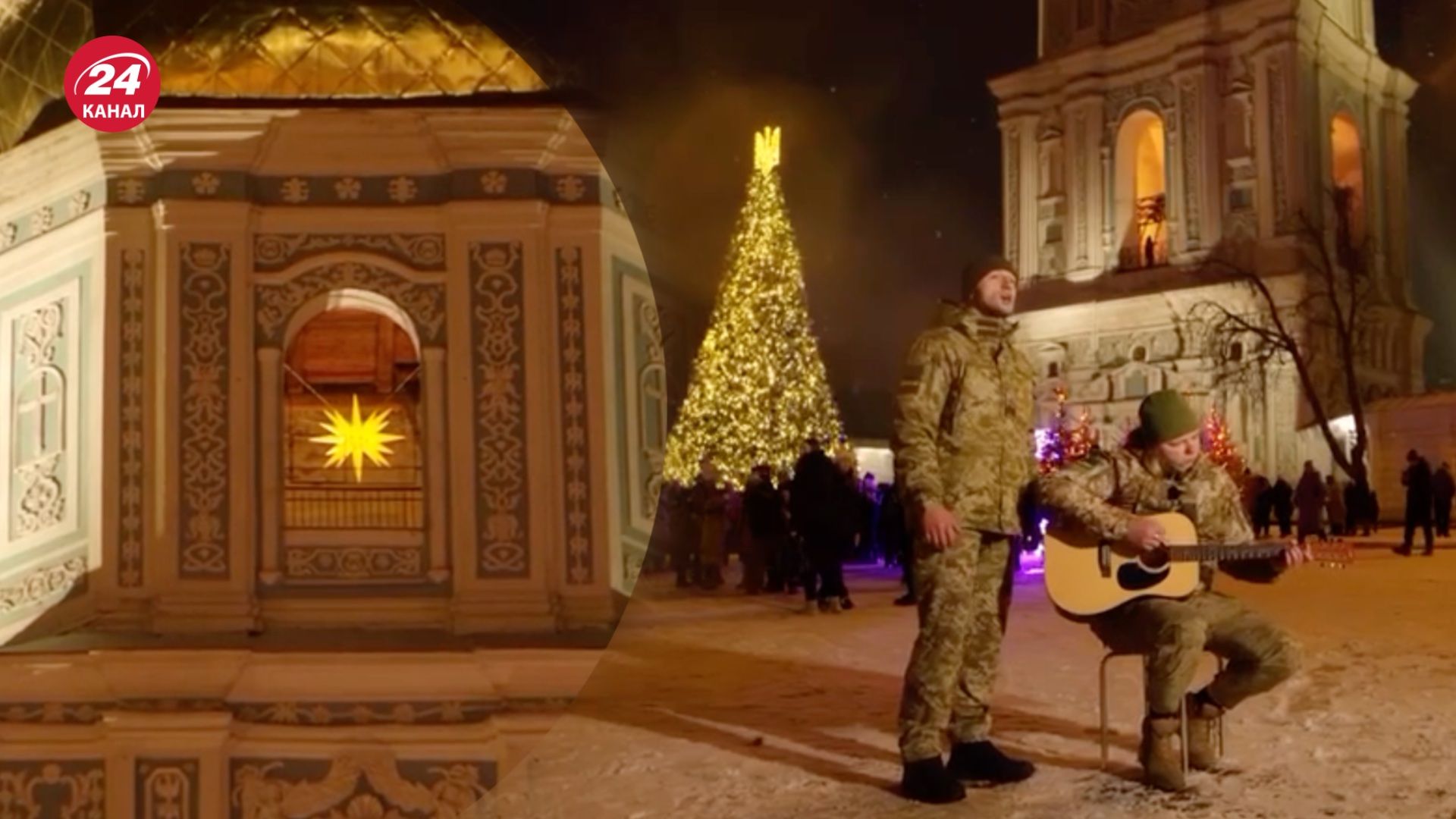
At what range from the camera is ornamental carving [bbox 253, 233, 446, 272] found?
5414 mm

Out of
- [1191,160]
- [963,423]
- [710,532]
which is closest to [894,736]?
[963,423]

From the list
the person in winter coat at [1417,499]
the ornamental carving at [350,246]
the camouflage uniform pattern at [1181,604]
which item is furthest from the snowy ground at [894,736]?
the person in winter coat at [1417,499]

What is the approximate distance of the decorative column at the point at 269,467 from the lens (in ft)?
16.0

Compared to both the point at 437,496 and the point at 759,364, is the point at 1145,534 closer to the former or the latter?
the point at 437,496

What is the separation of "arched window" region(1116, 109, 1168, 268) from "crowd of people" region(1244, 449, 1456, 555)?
5.62 metres

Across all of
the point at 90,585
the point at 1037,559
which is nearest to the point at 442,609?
the point at 90,585

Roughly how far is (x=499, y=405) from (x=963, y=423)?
1.99 m

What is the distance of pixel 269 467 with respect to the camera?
5.04 m

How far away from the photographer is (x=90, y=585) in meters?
4.52

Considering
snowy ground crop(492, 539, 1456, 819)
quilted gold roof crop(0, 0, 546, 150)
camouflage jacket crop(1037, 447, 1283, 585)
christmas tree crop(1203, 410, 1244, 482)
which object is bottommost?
snowy ground crop(492, 539, 1456, 819)

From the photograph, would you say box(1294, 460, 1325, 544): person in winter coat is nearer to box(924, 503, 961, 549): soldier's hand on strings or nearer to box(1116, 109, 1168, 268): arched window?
box(1116, 109, 1168, 268): arched window

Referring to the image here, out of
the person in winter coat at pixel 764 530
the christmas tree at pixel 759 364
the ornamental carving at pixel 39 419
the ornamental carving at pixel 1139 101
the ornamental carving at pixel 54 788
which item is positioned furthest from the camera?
the ornamental carving at pixel 1139 101

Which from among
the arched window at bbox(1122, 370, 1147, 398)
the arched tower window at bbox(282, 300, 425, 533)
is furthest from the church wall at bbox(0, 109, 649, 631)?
the arched window at bbox(1122, 370, 1147, 398)

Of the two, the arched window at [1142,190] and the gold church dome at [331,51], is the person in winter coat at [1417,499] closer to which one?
the gold church dome at [331,51]
